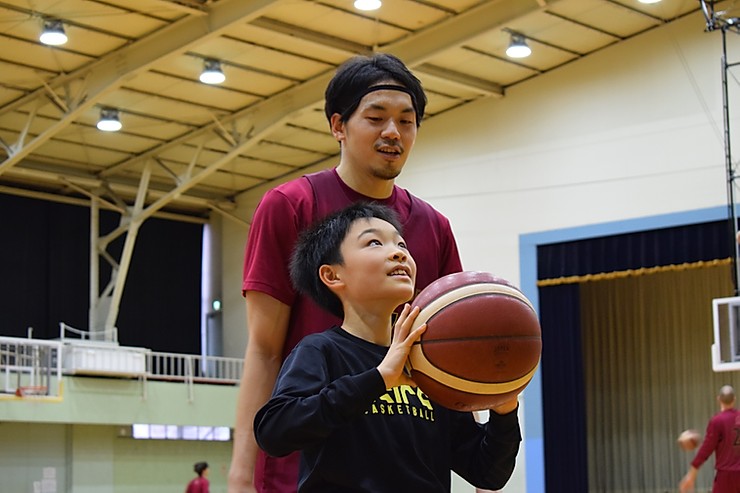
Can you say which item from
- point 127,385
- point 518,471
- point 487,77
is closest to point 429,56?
point 487,77

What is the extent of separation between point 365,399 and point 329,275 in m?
0.53

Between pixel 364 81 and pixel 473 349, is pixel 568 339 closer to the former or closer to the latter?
pixel 364 81

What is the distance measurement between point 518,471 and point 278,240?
18.5 metres

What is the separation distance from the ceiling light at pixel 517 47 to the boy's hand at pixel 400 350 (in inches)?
698

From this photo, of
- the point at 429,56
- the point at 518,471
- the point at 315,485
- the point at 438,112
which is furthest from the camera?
the point at 438,112

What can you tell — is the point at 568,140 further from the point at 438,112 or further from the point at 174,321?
the point at 174,321

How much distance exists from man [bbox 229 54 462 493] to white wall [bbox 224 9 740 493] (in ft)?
53.6

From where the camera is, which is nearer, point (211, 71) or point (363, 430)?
point (363, 430)

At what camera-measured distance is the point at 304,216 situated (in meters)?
3.55

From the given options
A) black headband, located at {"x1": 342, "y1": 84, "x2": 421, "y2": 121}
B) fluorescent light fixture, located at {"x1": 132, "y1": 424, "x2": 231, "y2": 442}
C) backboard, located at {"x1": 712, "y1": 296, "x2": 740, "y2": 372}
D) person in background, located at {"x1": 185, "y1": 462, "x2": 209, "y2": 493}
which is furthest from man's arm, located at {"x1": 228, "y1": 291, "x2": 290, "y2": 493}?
fluorescent light fixture, located at {"x1": 132, "y1": 424, "x2": 231, "y2": 442}

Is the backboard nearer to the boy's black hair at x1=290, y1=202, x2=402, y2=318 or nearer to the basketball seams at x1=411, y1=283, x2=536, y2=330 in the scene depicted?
the boy's black hair at x1=290, y1=202, x2=402, y2=318

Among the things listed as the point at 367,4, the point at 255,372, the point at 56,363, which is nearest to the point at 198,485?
the point at 56,363

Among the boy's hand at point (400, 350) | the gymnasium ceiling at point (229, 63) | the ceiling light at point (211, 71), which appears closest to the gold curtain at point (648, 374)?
the gymnasium ceiling at point (229, 63)

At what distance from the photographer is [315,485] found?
2.96 m
